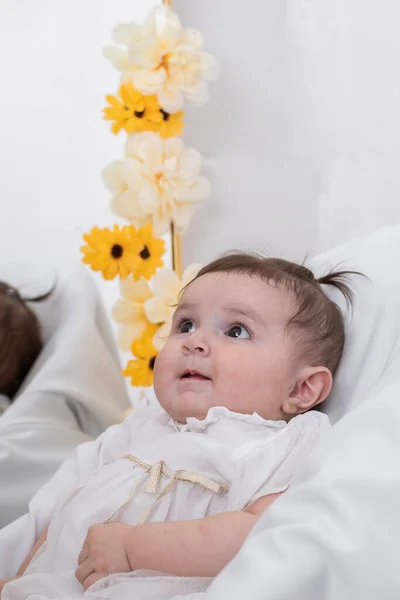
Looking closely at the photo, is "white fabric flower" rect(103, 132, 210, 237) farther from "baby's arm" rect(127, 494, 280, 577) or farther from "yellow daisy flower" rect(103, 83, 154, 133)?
"baby's arm" rect(127, 494, 280, 577)

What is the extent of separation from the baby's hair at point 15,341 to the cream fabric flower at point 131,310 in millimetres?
322

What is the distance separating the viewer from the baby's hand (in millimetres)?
971

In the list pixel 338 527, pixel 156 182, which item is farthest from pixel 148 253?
pixel 338 527

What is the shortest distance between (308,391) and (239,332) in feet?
0.45

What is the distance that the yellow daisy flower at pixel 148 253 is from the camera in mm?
1872

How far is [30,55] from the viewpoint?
2.34 m

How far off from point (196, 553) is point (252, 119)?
138cm

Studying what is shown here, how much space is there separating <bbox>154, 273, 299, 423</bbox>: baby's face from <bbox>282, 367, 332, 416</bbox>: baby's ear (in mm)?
15

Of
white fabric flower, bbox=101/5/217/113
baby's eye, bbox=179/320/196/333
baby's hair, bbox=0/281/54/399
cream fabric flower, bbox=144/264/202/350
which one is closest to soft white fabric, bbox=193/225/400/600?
baby's eye, bbox=179/320/196/333

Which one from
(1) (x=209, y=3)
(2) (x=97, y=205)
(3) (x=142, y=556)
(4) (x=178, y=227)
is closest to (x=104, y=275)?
(4) (x=178, y=227)

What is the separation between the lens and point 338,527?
2.22 feet

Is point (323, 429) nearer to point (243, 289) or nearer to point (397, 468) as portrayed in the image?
point (243, 289)

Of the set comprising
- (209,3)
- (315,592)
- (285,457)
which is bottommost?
(285,457)

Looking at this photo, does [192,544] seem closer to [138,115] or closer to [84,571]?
[84,571]
